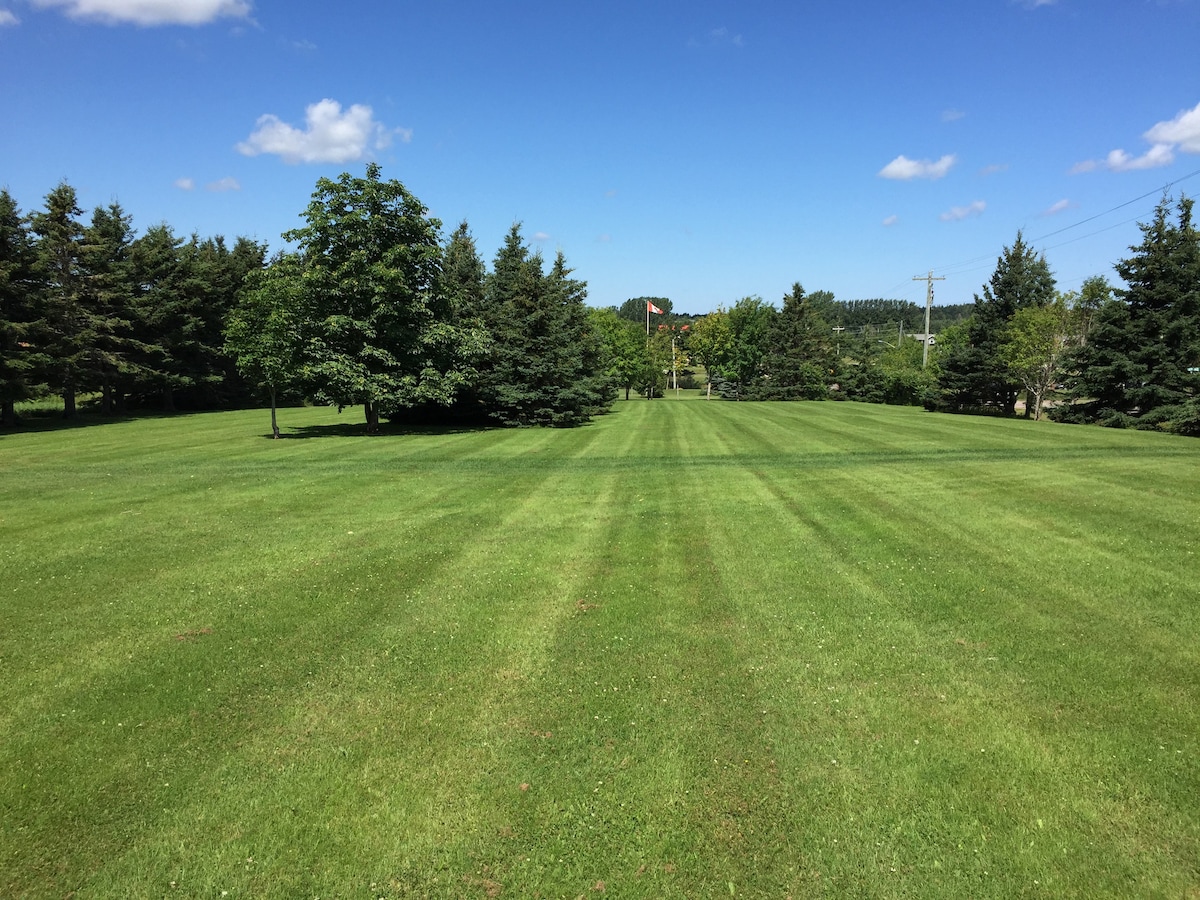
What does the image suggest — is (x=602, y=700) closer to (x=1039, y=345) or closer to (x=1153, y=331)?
(x=1153, y=331)

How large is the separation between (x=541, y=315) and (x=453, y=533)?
21.1 m

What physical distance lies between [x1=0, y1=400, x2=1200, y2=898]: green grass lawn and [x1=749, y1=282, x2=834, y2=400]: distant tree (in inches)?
2016

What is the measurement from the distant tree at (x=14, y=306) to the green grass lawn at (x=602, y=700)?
77.4ft

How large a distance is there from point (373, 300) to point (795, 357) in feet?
154

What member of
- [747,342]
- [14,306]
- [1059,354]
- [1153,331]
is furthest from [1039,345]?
[14,306]

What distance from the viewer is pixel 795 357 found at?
62.6m

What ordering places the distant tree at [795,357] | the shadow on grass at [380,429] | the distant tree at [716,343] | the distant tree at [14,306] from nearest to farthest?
the shadow on grass at [380,429] → the distant tree at [14,306] → the distant tree at [795,357] → the distant tree at [716,343]

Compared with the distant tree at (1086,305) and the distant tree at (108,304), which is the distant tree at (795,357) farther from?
the distant tree at (108,304)

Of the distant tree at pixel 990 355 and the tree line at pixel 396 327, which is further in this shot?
the distant tree at pixel 990 355

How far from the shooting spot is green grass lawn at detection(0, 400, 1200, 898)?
3.81m

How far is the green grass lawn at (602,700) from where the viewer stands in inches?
150

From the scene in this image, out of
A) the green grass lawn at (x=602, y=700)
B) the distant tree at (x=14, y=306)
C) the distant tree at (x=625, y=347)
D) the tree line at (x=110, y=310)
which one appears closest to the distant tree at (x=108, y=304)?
the tree line at (x=110, y=310)

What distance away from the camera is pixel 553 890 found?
3.61 metres

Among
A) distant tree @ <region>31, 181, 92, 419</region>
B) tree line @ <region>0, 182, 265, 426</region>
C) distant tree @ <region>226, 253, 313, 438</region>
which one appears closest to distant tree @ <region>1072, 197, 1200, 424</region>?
distant tree @ <region>226, 253, 313, 438</region>
